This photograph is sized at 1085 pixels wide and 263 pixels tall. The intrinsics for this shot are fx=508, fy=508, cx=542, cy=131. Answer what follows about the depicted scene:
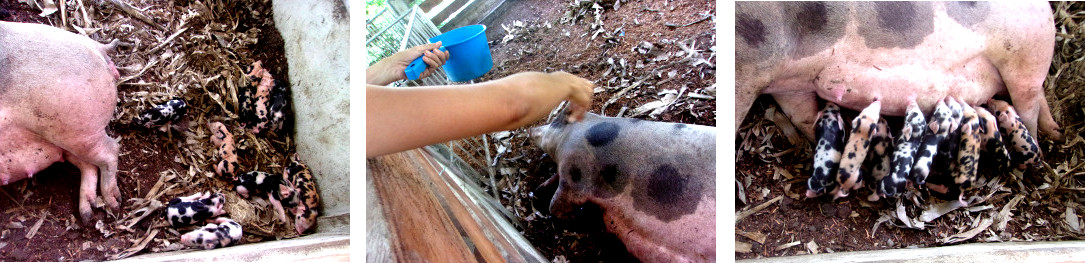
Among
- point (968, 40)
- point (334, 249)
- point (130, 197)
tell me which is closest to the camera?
point (334, 249)

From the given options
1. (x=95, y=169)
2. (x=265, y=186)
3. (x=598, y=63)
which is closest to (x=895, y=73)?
(x=598, y=63)

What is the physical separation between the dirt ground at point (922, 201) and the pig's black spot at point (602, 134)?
19.0 inches

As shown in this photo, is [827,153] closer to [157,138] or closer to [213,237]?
[213,237]

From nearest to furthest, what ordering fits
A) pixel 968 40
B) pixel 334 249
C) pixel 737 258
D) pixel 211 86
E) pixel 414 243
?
pixel 414 243, pixel 334 249, pixel 737 258, pixel 968 40, pixel 211 86

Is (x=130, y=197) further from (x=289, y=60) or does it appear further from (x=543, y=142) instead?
(x=543, y=142)

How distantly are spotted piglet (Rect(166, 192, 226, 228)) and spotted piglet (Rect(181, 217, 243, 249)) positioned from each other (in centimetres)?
5

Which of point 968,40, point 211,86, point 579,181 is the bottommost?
point 579,181

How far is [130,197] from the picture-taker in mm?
2045

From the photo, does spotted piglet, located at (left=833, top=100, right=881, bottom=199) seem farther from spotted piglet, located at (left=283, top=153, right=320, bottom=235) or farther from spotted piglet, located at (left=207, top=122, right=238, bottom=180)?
spotted piglet, located at (left=207, top=122, right=238, bottom=180)

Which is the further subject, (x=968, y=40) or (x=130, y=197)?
(x=130, y=197)

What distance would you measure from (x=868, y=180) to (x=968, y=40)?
0.56 meters

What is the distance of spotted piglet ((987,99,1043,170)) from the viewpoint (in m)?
1.78

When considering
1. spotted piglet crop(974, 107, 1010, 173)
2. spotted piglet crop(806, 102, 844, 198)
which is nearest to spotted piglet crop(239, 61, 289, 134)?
spotted piglet crop(806, 102, 844, 198)

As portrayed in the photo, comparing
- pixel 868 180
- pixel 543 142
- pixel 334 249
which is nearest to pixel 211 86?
pixel 334 249
